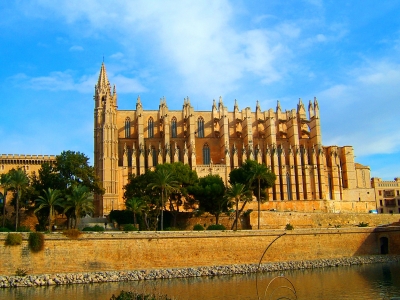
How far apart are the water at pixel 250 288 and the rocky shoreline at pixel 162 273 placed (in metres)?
0.96

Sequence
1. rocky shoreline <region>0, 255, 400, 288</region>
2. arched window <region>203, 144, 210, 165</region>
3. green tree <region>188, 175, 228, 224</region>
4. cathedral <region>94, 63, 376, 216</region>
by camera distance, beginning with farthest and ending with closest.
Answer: arched window <region>203, 144, 210, 165</region>, cathedral <region>94, 63, 376, 216</region>, green tree <region>188, 175, 228, 224</region>, rocky shoreline <region>0, 255, 400, 288</region>

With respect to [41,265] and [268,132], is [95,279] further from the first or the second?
[268,132]

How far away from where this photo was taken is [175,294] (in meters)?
27.1

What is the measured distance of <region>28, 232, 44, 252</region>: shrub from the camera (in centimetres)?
3291

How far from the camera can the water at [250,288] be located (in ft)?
88.9

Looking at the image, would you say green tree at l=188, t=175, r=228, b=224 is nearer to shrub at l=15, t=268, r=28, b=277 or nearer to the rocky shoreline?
the rocky shoreline

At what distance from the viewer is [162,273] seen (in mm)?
33906

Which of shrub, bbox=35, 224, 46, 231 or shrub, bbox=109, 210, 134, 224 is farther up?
shrub, bbox=109, 210, 134, 224

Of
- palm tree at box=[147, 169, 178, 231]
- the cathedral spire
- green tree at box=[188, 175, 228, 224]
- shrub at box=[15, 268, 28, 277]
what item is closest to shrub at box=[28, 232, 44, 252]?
shrub at box=[15, 268, 28, 277]

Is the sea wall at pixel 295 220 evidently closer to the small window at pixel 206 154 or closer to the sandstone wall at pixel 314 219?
the sandstone wall at pixel 314 219

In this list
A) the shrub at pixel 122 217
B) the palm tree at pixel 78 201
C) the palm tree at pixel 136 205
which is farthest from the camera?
the shrub at pixel 122 217

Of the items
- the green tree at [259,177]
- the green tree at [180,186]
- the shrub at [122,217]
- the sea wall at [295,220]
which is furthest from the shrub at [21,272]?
the green tree at [259,177]

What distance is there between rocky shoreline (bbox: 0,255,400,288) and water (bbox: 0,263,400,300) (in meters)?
0.96

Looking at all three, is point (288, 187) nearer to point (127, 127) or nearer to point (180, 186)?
point (180, 186)
